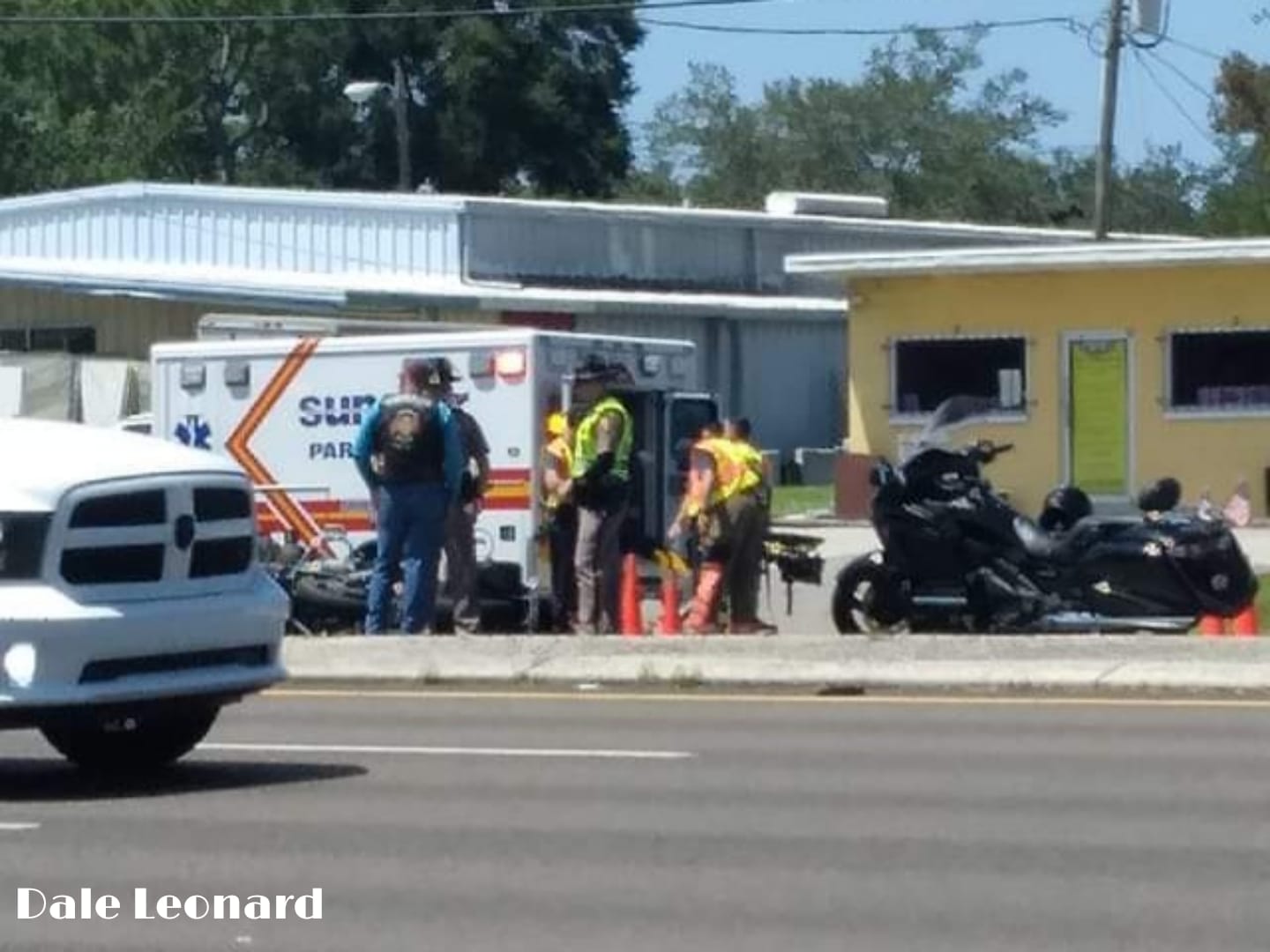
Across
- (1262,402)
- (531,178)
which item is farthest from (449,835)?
(531,178)

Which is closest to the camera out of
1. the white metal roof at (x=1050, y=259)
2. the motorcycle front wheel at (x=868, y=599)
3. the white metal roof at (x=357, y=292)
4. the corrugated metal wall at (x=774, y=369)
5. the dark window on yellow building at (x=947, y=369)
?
the motorcycle front wheel at (x=868, y=599)

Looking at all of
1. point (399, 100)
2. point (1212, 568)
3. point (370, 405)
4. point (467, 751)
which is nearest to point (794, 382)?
point (370, 405)

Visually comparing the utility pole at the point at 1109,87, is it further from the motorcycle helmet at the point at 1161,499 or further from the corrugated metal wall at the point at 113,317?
the motorcycle helmet at the point at 1161,499

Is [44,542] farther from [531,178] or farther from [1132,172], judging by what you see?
[1132,172]

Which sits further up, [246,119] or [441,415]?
[246,119]

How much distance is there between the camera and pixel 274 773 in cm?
1391

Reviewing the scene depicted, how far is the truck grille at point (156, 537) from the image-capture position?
42.4 ft

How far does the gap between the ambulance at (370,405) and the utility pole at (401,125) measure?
42.0 meters

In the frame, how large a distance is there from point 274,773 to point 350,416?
11325 mm

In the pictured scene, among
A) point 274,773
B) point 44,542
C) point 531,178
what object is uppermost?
point 531,178

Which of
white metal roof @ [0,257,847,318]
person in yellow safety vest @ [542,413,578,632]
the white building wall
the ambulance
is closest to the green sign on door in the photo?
white metal roof @ [0,257,847,318]

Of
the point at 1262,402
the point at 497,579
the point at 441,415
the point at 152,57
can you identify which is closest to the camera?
the point at 441,415

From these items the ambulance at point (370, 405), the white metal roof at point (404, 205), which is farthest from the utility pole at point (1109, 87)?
the ambulance at point (370, 405)

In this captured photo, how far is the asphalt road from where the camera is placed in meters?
9.87
